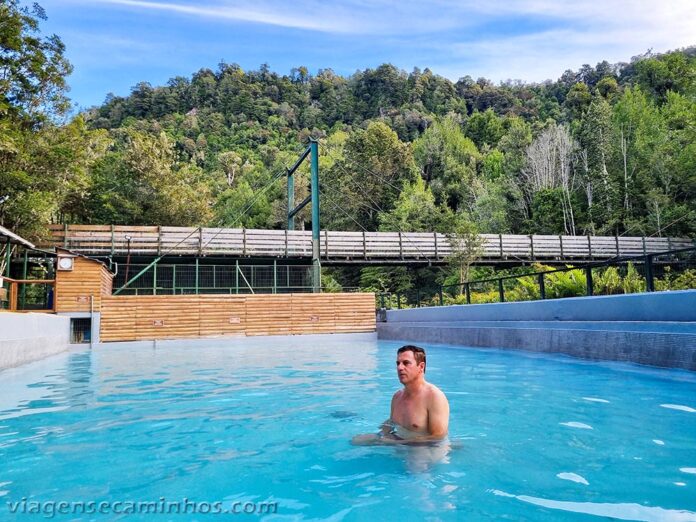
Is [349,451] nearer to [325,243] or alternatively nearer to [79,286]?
[79,286]

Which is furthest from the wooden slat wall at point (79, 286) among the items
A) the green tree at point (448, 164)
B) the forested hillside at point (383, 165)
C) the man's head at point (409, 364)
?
the green tree at point (448, 164)

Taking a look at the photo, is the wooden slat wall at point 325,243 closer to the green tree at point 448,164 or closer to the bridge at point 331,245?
the bridge at point 331,245

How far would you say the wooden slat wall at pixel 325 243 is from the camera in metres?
24.6

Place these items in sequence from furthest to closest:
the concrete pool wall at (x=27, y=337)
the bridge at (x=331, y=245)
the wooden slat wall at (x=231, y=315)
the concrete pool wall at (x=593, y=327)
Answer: the bridge at (x=331, y=245), the wooden slat wall at (x=231, y=315), the concrete pool wall at (x=27, y=337), the concrete pool wall at (x=593, y=327)

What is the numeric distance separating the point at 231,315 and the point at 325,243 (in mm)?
10445

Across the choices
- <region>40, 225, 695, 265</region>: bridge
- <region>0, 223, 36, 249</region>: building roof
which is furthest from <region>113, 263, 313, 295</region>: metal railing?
<region>0, 223, 36, 249</region>: building roof

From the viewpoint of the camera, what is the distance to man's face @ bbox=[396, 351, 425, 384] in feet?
10.6

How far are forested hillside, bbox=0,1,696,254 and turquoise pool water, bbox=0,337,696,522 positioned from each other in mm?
16596

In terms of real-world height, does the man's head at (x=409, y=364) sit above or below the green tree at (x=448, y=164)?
below

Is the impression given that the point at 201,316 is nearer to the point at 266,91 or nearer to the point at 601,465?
the point at 601,465

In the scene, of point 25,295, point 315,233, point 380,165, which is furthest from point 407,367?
point 380,165

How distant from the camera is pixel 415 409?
134 inches

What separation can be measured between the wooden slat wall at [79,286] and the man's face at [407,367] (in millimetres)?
16294

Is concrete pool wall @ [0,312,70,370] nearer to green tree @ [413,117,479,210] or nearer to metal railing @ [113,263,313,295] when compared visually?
metal railing @ [113,263,313,295]
